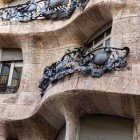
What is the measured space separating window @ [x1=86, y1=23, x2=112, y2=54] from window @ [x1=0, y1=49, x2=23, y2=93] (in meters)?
2.57

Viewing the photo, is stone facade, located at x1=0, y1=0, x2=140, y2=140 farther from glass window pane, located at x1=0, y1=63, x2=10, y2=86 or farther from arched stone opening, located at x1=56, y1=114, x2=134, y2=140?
glass window pane, located at x1=0, y1=63, x2=10, y2=86

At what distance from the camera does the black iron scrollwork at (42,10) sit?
13.8 metres

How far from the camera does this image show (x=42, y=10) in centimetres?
1447

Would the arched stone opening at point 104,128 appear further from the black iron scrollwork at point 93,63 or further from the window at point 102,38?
the window at point 102,38

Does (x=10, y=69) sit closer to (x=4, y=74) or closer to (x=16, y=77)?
(x=4, y=74)

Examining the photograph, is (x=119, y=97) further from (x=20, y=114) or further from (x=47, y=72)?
(x=20, y=114)

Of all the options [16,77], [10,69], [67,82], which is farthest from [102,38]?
[10,69]

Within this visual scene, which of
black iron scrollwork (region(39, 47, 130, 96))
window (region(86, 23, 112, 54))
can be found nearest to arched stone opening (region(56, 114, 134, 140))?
black iron scrollwork (region(39, 47, 130, 96))

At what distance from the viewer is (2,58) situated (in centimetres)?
1508

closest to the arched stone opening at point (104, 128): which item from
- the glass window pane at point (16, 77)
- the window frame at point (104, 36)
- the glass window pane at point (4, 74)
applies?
the window frame at point (104, 36)

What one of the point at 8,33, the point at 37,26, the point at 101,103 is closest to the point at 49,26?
the point at 37,26

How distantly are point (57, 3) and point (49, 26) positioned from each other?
0.74 meters

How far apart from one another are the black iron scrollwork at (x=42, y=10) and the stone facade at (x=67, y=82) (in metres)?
0.20

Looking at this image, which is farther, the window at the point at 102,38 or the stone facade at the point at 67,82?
the window at the point at 102,38
